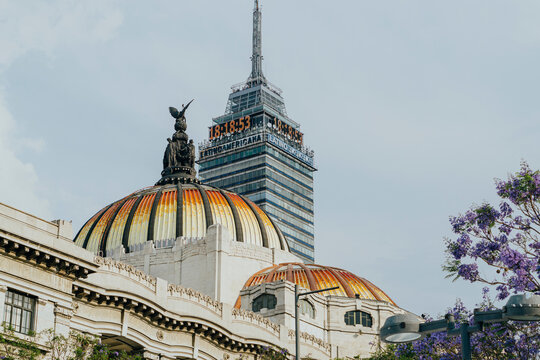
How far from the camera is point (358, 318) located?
8694 centimetres

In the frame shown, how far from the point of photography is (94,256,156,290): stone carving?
171 ft

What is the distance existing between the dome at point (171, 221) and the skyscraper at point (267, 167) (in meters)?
81.4

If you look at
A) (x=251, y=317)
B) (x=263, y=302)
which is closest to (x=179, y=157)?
(x=263, y=302)

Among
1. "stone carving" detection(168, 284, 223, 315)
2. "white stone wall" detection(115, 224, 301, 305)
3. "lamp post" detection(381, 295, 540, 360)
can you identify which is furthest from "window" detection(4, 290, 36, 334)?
"white stone wall" detection(115, 224, 301, 305)

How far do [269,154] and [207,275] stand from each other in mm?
98675

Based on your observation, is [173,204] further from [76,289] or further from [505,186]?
[505,186]

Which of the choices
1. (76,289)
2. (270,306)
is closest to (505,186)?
(76,289)

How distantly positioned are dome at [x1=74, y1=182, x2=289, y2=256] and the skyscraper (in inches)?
3206

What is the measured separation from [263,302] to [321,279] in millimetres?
7375

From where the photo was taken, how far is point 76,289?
49.0m

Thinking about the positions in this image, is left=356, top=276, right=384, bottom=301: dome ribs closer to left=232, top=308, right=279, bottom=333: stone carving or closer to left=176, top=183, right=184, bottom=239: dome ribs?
left=176, top=183, right=184, bottom=239: dome ribs

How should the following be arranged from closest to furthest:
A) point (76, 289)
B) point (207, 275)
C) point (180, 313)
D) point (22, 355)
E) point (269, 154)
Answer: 1. point (22, 355)
2. point (76, 289)
3. point (180, 313)
4. point (207, 275)
5. point (269, 154)

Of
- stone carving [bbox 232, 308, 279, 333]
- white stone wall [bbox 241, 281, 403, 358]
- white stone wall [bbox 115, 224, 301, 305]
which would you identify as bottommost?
stone carving [bbox 232, 308, 279, 333]

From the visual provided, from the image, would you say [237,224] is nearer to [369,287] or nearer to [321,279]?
[321,279]
